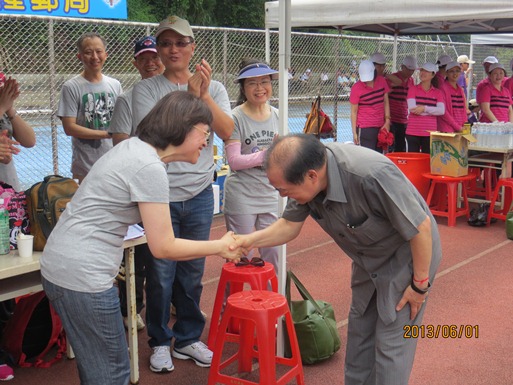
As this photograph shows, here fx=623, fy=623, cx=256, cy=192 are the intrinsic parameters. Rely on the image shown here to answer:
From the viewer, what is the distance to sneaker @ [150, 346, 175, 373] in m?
3.71

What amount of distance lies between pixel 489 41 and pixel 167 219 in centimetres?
1266

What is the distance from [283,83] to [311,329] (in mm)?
1456

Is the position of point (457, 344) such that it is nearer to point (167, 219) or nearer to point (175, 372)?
point (175, 372)

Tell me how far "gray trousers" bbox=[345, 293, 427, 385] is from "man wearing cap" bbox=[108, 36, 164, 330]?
1731 millimetres

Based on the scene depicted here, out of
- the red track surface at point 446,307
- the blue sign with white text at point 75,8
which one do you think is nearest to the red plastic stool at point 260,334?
the red track surface at point 446,307

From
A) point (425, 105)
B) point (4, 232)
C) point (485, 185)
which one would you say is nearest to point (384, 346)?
point (4, 232)

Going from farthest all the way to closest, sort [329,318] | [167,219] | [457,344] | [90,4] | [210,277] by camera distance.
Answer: [90,4]
[210,277]
[457,344]
[329,318]
[167,219]

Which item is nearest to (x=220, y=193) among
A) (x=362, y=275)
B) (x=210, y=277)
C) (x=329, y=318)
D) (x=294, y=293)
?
(x=210, y=277)

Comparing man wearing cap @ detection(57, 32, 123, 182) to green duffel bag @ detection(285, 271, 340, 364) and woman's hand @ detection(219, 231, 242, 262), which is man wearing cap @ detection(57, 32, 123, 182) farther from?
woman's hand @ detection(219, 231, 242, 262)

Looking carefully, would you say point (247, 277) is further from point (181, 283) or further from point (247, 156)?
point (247, 156)

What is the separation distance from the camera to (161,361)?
3.71 meters

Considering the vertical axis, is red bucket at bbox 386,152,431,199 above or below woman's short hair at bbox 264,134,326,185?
below

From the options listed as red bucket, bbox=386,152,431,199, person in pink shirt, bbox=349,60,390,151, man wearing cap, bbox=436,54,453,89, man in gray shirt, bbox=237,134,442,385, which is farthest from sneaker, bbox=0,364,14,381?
man wearing cap, bbox=436,54,453,89

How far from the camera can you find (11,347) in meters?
3.89
